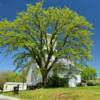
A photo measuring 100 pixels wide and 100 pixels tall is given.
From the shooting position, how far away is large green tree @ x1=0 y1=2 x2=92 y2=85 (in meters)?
49.5

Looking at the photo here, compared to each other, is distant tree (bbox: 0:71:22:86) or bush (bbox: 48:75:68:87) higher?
distant tree (bbox: 0:71:22:86)

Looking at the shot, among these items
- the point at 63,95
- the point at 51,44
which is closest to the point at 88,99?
the point at 63,95

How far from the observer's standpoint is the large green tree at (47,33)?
49469 mm

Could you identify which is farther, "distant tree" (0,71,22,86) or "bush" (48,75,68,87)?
"distant tree" (0,71,22,86)

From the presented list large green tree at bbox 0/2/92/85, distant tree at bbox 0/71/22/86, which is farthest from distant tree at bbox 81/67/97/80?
distant tree at bbox 0/71/22/86

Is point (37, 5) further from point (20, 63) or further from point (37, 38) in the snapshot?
point (20, 63)

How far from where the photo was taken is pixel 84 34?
50500 mm

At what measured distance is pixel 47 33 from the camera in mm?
51250

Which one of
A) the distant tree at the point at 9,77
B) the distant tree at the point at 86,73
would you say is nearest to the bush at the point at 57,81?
the distant tree at the point at 86,73

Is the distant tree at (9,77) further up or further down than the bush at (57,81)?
further up

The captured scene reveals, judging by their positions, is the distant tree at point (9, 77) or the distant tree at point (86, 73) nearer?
the distant tree at point (86, 73)

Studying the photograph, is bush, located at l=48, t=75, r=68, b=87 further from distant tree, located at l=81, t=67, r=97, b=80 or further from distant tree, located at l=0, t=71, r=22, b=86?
distant tree, located at l=0, t=71, r=22, b=86

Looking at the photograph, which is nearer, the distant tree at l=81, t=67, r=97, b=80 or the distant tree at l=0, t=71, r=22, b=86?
the distant tree at l=81, t=67, r=97, b=80

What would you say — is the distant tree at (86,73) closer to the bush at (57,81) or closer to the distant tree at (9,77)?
the bush at (57,81)
